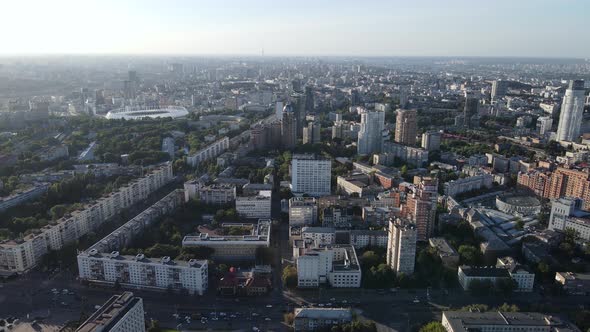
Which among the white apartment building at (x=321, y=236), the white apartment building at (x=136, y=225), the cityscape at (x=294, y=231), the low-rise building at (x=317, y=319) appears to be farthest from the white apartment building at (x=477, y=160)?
the low-rise building at (x=317, y=319)

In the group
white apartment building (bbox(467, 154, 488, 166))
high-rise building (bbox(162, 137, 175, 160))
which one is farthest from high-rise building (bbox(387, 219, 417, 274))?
high-rise building (bbox(162, 137, 175, 160))

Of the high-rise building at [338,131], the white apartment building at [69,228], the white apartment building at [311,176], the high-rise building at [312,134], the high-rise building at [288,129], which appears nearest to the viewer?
the white apartment building at [69,228]

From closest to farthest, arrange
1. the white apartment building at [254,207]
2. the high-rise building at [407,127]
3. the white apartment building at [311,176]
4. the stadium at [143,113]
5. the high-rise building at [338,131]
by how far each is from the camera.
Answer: the white apartment building at [254,207] → the white apartment building at [311,176] → the high-rise building at [407,127] → the high-rise building at [338,131] → the stadium at [143,113]

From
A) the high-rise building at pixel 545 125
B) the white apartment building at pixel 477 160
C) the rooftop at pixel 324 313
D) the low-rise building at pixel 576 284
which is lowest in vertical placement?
the low-rise building at pixel 576 284

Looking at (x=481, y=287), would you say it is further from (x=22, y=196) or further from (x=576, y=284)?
(x=22, y=196)

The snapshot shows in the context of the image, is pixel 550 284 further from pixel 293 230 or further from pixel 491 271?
pixel 293 230

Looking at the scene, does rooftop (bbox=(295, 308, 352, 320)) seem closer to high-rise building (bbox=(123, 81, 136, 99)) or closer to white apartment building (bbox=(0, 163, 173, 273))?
white apartment building (bbox=(0, 163, 173, 273))

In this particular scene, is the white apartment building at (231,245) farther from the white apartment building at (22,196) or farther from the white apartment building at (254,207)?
the white apartment building at (22,196)
